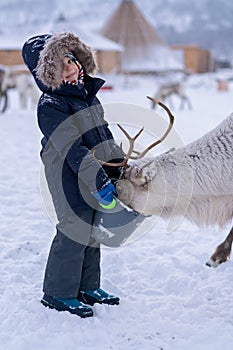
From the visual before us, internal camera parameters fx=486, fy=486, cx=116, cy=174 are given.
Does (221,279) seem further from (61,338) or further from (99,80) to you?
(99,80)

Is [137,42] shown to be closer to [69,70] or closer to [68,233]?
[69,70]

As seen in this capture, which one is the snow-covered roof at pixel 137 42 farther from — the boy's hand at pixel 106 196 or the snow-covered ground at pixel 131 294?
the boy's hand at pixel 106 196

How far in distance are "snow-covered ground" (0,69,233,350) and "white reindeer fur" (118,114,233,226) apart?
1.71ft

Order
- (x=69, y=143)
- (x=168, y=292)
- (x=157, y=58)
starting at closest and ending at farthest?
(x=69, y=143) < (x=168, y=292) < (x=157, y=58)

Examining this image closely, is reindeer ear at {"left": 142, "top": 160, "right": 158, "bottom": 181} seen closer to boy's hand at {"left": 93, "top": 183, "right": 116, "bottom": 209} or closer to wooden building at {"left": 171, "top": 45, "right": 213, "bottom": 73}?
boy's hand at {"left": 93, "top": 183, "right": 116, "bottom": 209}

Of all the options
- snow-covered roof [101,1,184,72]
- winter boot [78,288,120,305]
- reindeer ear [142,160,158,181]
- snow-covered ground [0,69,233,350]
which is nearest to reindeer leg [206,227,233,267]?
snow-covered ground [0,69,233,350]

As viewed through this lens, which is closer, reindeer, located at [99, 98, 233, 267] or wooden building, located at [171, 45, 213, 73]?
reindeer, located at [99, 98, 233, 267]

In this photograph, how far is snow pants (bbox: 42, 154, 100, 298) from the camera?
254 centimetres

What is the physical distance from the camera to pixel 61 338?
7.93 feet

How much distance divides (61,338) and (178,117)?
10.2m

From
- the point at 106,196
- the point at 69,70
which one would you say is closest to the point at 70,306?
the point at 106,196

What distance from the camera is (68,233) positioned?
2.60 m

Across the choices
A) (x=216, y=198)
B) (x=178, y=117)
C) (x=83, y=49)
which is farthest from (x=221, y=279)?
(x=178, y=117)

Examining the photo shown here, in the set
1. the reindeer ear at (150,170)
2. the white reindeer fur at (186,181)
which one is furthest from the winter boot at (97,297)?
the reindeer ear at (150,170)
